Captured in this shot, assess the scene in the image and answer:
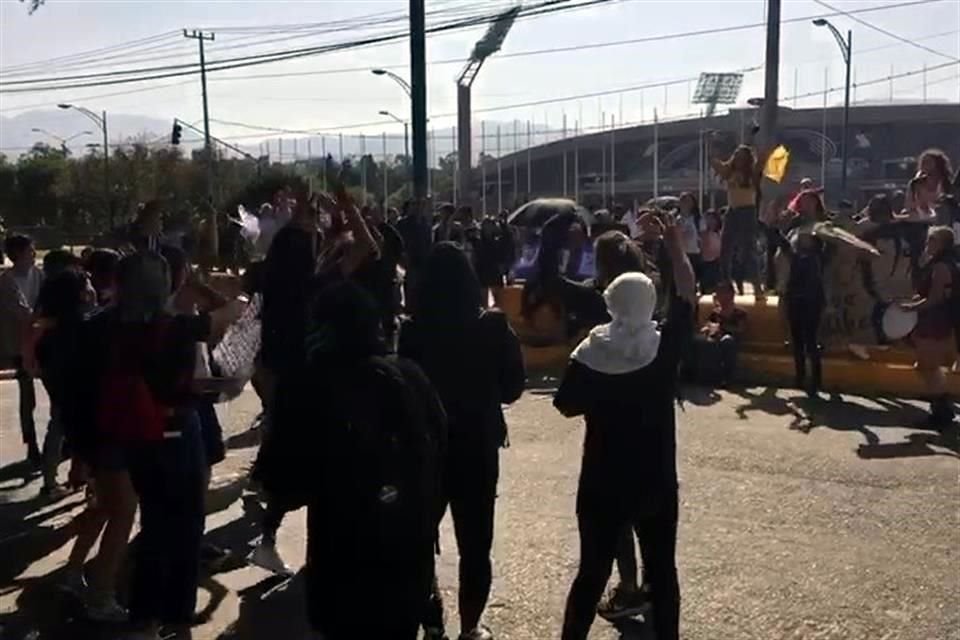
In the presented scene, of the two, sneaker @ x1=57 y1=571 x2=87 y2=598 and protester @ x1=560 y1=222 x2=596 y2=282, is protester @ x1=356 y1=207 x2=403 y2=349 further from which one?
protester @ x1=560 y1=222 x2=596 y2=282

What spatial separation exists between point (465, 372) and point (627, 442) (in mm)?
783

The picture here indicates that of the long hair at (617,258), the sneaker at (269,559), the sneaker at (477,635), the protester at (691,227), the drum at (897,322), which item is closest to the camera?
the long hair at (617,258)

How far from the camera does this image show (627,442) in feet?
15.6

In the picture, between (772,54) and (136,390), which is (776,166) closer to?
(772,54)

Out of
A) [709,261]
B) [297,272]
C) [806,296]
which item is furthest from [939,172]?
[297,272]

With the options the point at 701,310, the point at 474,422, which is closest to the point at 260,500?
the point at 474,422

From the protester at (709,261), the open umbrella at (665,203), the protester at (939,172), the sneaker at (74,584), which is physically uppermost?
the protester at (939,172)

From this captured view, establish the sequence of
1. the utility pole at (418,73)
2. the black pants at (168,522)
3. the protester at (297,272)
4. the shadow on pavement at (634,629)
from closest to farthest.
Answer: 1. the black pants at (168,522)
2. the shadow on pavement at (634,629)
3. the protester at (297,272)
4. the utility pole at (418,73)

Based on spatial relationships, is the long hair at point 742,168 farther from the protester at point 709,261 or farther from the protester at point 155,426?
the protester at point 155,426

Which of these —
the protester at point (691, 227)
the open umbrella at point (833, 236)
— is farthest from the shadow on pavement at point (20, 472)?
the protester at point (691, 227)

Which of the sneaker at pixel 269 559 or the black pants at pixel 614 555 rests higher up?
the black pants at pixel 614 555

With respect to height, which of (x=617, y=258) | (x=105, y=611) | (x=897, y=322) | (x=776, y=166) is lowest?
(x=105, y=611)

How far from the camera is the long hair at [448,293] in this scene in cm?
505

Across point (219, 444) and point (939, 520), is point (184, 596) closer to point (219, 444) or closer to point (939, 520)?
point (219, 444)
